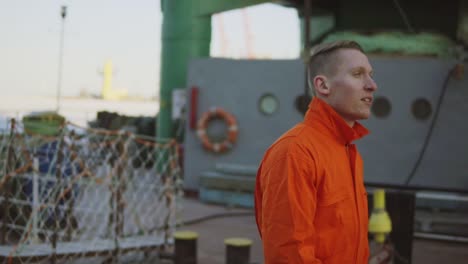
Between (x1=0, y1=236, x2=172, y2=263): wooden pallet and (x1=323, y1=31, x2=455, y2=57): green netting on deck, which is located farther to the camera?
(x1=323, y1=31, x2=455, y2=57): green netting on deck

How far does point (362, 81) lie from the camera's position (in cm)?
246

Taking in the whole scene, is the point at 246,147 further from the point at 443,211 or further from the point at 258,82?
the point at 443,211

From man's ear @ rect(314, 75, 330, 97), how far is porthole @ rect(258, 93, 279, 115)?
1062 centimetres

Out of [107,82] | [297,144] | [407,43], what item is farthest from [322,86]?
[107,82]

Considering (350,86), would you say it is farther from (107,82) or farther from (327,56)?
(107,82)

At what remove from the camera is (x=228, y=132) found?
43.8 feet

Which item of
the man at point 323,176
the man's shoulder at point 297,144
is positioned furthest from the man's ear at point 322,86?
the man's shoulder at point 297,144

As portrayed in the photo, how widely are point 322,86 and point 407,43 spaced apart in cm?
1215

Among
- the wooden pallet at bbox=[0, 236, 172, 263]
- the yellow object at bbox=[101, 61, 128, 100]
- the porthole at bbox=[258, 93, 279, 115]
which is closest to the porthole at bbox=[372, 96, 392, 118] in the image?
the porthole at bbox=[258, 93, 279, 115]

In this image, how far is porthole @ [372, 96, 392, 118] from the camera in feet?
39.7

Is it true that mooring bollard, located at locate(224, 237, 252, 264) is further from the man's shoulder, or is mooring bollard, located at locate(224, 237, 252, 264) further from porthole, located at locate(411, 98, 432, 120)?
porthole, located at locate(411, 98, 432, 120)

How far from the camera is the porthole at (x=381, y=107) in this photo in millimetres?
12104

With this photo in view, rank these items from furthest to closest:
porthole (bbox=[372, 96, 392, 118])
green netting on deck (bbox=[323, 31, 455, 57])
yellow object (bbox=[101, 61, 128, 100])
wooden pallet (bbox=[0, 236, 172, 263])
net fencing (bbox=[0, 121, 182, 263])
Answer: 1. yellow object (bbox=[101, 61, 128, 100])
2. green netting on deck (bbox=[323, 31, 455, 57])
3. porthole (bbox=[372, 96, 392, 118])
4. net fencing (bbox=[0, 121, 182, 263])
5. wooden pallet (bbox=[0, 236, 172, 263])

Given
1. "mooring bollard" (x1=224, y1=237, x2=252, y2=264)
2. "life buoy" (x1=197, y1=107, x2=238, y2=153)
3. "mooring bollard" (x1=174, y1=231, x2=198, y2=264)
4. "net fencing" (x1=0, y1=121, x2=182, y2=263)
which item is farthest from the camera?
"life buoy" (x1=197, y1=107, x2=238, y2=153)
